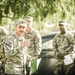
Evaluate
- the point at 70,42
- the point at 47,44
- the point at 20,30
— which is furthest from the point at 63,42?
the point at 20,30

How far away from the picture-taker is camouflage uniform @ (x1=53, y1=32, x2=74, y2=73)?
8699 mm

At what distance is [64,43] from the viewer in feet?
28.9

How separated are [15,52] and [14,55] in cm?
6

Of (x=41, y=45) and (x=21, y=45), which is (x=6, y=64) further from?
(x=41, y=45)

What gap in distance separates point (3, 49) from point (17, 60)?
31 cm

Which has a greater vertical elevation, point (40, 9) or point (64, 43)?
point (40, 9)

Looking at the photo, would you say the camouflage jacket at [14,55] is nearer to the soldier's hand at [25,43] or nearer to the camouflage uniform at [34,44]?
the soldier's hand at [25,43]

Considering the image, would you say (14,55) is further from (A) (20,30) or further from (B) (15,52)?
(A) (20,30)

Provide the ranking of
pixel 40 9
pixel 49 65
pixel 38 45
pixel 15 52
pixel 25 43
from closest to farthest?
pixel 25 43 < pixel 15 52 < pixel 38 45 < pixel 49 65 < pixel 40 9

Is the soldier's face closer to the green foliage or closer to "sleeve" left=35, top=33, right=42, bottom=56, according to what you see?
"sleeve" left=35, top=33, right=42, bottom=56

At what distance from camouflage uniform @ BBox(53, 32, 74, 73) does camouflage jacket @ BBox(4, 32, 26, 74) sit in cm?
218

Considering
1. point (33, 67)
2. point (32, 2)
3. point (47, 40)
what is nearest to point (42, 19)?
point (32, 2)

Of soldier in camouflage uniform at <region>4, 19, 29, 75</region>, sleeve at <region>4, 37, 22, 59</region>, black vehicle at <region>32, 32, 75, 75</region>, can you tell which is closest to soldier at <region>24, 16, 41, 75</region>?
black vehicle at <region>32, 32, 75, 75</region>

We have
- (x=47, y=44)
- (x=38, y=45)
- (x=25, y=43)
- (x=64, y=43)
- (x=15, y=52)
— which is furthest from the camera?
(x=47, y=44)
